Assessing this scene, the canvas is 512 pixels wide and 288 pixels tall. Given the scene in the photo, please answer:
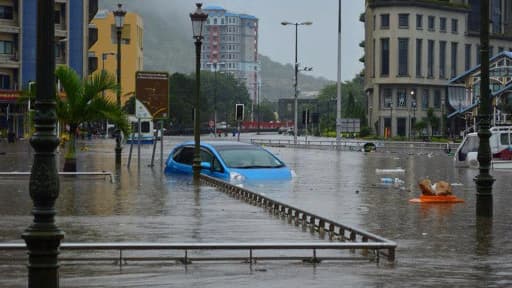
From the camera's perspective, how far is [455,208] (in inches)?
Answer: 880

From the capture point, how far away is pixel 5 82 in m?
100

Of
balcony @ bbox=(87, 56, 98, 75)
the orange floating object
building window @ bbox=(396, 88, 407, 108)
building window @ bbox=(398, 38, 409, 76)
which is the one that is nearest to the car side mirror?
the orange floating object

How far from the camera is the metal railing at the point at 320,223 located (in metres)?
13.3

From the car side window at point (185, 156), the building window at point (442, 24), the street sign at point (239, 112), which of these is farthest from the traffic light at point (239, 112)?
the building window at point (442, 24)

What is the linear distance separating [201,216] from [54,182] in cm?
1073

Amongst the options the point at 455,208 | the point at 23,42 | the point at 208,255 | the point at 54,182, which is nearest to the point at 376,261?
the point at 208,255

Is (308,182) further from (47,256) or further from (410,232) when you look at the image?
(47,256)

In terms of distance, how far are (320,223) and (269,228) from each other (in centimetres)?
88

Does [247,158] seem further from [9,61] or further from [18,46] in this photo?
[18,46]

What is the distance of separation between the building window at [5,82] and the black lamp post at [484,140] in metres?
84.7

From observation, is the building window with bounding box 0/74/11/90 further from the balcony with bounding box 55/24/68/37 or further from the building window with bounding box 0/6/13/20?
the balcony with bounding box 55/24/68/37

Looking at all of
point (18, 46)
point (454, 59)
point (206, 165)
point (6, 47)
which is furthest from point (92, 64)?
point (206, 165)

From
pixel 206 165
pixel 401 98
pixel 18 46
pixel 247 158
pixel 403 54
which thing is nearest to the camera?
pixel 247 158

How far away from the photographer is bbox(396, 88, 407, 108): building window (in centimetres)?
14475
